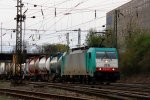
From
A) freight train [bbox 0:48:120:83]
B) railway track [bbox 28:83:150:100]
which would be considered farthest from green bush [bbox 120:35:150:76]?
railway track [bbox 28:83:150:100]

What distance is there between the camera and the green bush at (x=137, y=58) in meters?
55.0

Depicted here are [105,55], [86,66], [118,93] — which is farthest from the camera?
[86,66]

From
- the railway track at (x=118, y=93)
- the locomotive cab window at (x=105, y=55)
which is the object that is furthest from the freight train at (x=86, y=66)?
the railway track at (x=118, y=93)

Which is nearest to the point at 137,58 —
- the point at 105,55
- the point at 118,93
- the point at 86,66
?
the point at 86,66

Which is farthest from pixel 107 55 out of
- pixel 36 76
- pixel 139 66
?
pixel 36 76

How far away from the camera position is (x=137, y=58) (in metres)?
56.9

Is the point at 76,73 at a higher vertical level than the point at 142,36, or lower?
lower

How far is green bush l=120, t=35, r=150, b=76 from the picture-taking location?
55.0 meters

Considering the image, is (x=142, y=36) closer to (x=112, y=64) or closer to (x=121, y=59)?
(x=121, y=59)

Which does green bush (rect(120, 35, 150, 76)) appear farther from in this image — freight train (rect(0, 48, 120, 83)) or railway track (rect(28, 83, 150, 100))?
railway track (rect(28, 83, 150, 100))

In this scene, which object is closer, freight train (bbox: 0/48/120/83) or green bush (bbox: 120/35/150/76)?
freight train (bbox: 0/48/120/83)

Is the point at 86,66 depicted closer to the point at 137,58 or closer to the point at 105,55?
the point at 105,55

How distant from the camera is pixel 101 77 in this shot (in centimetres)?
3638

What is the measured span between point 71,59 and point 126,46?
883 inches
